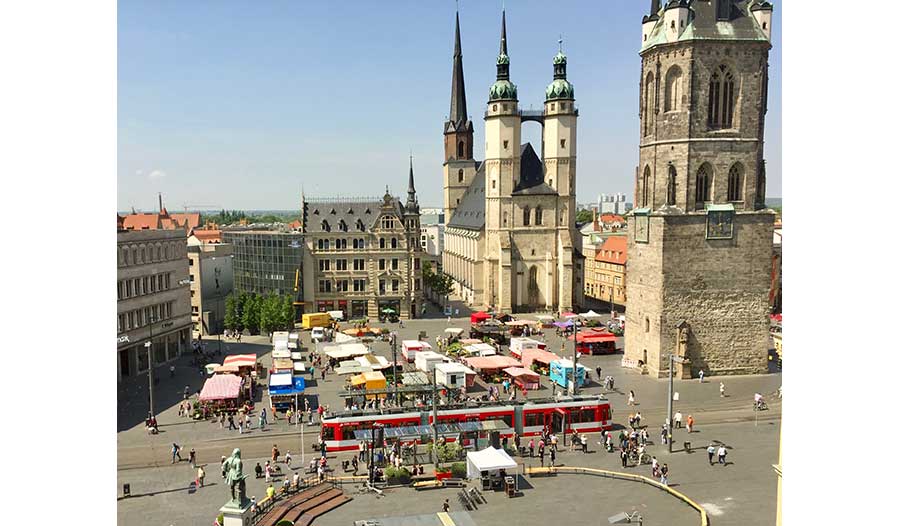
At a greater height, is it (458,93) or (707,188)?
(458,93)

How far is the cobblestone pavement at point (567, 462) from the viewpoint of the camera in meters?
22.1

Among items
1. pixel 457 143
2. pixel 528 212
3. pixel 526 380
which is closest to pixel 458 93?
pixel 457 143

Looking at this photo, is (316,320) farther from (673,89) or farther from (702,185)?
(673,89)

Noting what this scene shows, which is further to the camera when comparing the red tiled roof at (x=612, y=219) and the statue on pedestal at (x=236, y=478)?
the red tiled roof at (x=612, y=219)

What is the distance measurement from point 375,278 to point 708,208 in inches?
1363

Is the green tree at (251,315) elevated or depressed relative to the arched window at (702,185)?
depressed

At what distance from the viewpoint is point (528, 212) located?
70.1m

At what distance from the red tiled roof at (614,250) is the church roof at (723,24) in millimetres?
39676

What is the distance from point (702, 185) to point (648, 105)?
5.93 metres

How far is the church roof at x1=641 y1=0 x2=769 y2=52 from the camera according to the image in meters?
39.2

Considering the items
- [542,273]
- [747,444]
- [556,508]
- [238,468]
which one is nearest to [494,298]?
[542,273]

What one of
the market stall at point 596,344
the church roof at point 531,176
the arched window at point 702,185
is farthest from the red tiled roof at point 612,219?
the arched window at point 702,185

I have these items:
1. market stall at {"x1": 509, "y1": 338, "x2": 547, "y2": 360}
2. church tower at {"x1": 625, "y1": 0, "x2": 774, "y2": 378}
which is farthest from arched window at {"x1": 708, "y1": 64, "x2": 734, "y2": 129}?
market stall at {"x1": 509, "y1": 338, "x2": 547, "y2": 360}

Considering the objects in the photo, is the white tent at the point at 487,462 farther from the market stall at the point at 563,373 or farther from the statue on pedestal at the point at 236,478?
the market stall at the point at 563,373
